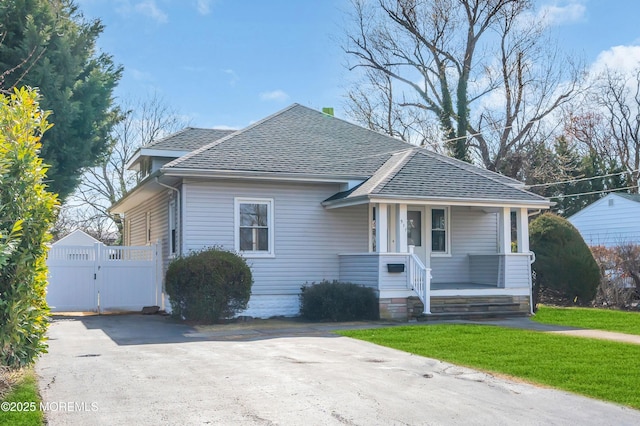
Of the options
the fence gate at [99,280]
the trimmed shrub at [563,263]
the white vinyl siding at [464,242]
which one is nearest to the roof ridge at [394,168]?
the white vinyl siding at [464,242]

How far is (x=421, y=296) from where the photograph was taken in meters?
15.9

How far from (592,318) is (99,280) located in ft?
39.9

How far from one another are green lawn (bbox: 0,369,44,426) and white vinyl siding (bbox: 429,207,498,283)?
12.7 metres

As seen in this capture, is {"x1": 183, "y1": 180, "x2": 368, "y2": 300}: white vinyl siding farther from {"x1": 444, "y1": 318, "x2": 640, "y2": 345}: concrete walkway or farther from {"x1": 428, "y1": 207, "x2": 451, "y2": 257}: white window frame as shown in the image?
{"x1": 444, "y1": 318, "x2": 640, "y2": 345}: concrete walkway

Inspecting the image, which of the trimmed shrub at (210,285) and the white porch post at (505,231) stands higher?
the white porch post at (505,231)

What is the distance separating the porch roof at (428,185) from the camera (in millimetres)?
15977

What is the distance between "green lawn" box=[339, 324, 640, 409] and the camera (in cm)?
828

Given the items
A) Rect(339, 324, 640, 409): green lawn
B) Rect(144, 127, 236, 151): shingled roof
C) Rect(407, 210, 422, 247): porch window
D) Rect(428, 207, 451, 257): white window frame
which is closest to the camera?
Rect(339, 324, 640, 409): green lawn

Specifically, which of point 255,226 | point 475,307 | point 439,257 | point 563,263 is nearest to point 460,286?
point 475,307

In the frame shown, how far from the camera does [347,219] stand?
58.1 feet

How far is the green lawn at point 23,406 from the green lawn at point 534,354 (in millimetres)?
5519

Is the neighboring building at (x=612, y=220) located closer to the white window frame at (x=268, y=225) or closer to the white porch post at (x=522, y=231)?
the white porch post at (x=522, y=231)

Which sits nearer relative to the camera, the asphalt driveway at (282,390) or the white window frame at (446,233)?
the asphalt driveway at (282,390)

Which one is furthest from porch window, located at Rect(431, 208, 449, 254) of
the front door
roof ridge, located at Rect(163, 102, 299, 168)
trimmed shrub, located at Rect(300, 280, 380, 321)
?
roof ridge, located at Rect(163, 102, 299, 168)
